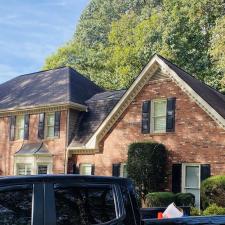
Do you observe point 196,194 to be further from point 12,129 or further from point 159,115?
point 12,129

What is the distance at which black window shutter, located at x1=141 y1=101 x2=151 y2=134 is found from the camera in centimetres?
2200

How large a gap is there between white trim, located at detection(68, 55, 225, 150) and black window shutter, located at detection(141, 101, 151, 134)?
0.85 metres

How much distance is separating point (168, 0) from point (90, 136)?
18088mm

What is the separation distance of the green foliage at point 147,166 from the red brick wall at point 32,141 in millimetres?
6705

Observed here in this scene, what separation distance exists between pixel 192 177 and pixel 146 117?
372 centimetres

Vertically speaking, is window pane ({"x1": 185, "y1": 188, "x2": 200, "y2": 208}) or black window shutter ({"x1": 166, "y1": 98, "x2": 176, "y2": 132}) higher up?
black window shutter ({"x1": 166, "y1": 98, "x2": 176, "y2": 132})

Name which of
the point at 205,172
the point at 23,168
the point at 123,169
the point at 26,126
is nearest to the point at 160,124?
the point at 123,169

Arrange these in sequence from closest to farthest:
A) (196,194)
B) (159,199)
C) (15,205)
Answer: (15,205), (159,199), (196,194)

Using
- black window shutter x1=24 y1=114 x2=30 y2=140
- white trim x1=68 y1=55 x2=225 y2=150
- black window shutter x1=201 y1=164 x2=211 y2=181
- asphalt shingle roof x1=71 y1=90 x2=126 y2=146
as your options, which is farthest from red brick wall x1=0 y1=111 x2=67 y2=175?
black window shutter x1=201 y1=164 x2=211 y2=181

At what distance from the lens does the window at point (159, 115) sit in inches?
850

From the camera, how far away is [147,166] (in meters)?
20.0

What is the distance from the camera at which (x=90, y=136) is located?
25.0 m

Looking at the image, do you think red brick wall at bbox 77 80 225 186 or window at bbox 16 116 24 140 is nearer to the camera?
red brick wall at bbox 77 80 225 186

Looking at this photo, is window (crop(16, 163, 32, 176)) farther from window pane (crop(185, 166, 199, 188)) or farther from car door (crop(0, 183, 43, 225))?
car door (crop(0, 183, 43, 225))
